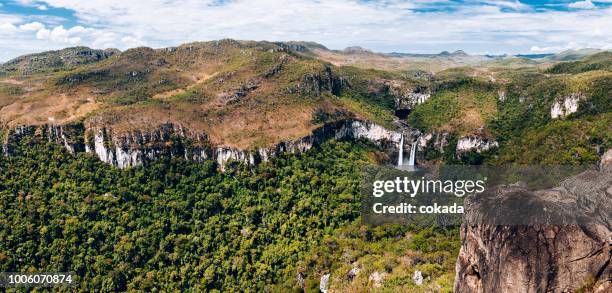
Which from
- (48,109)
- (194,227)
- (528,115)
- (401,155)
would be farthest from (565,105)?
(48,109)

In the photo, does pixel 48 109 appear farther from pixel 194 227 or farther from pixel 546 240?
pixel 546 240

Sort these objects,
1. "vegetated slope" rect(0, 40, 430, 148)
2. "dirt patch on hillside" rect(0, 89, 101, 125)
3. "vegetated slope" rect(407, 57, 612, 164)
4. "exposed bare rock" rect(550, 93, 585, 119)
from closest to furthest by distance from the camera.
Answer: "vegetated slope" rect(407, 57, 612, 164) → "dirt patch on hillside" rect(0, 89, 101, 125) → "vegetated slope" rect(0, 40, 430, 148) → "exposed bare rock" rect(550, 93, 585, 119)

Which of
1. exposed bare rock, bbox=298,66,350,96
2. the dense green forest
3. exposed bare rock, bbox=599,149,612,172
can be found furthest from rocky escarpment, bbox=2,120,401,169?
exposed bare rock, bbox=599,149,612,172

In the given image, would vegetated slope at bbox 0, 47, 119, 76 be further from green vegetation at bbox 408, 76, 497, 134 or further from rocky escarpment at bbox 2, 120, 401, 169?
green vegetation at bbox 408, 76, 497, 134

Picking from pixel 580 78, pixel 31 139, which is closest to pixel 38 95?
pixel 31 139

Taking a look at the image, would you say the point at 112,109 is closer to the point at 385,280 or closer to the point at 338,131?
the point at 338,131

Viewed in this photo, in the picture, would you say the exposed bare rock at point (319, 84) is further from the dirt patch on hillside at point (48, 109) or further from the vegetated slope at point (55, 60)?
the vegetated slope at point (55, 60)

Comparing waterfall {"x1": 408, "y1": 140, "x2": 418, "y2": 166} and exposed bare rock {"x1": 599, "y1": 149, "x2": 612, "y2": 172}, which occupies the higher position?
exposed bare rock {"x1": 599, "y1": 149, "x2": 612, "y2": 172}
